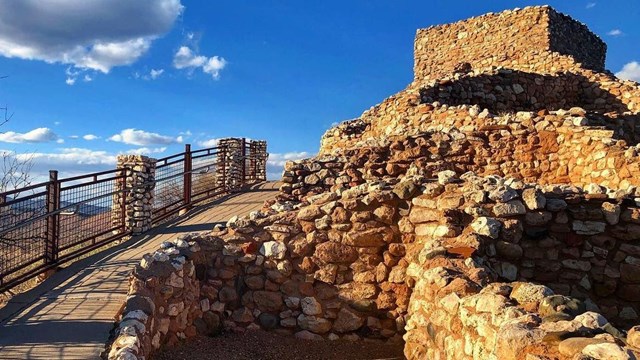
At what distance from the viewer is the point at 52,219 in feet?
29.1

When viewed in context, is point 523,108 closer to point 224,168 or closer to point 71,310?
point 224,168

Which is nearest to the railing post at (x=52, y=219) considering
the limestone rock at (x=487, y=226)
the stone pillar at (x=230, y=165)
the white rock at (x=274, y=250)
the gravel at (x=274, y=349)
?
the gravel at (x=274, y=349)

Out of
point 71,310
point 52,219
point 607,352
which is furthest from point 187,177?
point 607,352

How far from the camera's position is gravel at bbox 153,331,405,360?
Answer: 5312 millimetres

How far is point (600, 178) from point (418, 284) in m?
3.82

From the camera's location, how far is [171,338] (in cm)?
533

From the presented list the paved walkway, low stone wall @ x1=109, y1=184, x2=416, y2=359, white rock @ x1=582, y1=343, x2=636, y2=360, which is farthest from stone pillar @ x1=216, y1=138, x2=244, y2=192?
white rock @ x1=582, y1=343, x2=636, y2=360

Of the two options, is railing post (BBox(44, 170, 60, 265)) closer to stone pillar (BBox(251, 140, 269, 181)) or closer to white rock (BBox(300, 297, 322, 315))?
white rock (BBox(300, 297, 322, 315))

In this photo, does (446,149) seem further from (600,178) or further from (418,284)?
(418,284)

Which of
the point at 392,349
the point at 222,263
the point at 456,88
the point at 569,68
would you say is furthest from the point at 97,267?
the point at 569,68

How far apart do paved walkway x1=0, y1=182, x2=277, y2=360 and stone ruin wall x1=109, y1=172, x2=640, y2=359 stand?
622 millimetres

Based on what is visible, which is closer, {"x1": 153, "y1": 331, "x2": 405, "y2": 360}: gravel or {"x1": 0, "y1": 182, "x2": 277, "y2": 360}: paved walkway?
{"x1": 0, "y1": 182, "x2": 277, "y2": 360}: paved walkway

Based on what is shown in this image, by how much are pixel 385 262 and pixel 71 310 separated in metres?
3.46

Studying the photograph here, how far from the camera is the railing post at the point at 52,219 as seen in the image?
866 centimetres
